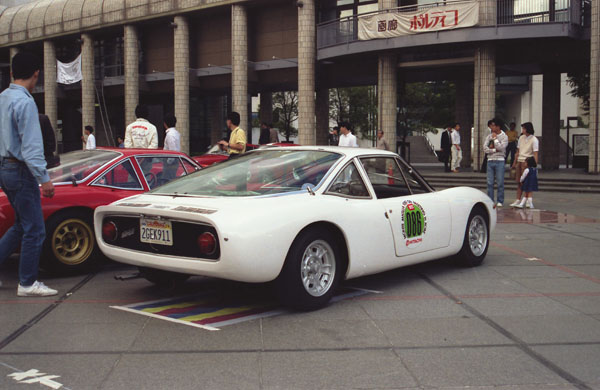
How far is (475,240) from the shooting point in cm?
723

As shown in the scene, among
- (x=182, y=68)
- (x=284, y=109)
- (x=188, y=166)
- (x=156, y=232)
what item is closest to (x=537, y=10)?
(x=182, y=68)

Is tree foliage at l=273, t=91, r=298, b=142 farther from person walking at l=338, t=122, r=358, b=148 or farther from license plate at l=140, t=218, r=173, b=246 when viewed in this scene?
license plate at l=140, t=218, r=173, b=246

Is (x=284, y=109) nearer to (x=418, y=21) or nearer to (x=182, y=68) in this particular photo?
(x=182, y=68)

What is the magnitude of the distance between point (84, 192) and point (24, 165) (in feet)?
4.07

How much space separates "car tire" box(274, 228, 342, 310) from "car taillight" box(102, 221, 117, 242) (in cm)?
153

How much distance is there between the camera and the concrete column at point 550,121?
26.2 m

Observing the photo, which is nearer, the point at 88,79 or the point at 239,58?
the point at 239,58

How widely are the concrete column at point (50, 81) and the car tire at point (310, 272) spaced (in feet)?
126

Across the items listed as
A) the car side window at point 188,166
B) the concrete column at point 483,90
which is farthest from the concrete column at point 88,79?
the car side window at point 188,166

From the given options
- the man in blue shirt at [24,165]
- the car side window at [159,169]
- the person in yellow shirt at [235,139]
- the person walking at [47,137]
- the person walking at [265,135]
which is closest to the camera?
the man in blue shirt at [24,165]

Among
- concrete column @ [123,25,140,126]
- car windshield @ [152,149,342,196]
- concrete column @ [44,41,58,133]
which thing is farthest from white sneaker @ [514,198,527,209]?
concrete column @ [44,41,58,133]

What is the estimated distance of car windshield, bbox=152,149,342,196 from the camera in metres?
5.45

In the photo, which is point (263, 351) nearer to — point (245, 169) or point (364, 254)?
point (364, 254)

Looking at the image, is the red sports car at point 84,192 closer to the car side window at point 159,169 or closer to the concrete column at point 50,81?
the car side window at point 159,169
